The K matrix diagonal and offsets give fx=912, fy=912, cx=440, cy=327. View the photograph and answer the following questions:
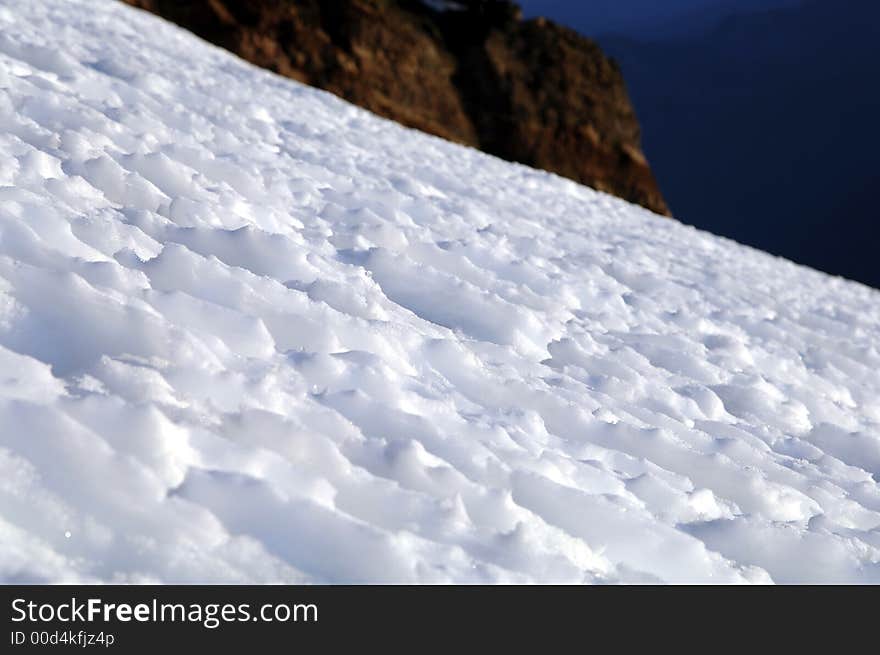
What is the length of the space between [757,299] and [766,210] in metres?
71.1

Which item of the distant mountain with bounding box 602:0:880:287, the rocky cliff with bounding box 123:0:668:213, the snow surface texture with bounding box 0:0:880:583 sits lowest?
the snow surface texture with bounding box 0:0:880:583

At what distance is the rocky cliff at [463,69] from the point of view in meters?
16.5

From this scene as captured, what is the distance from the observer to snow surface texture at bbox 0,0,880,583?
5.71 feet

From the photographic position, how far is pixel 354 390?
231 cm
